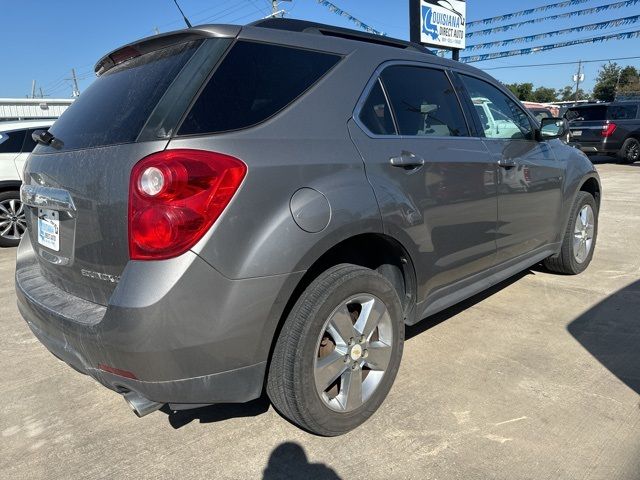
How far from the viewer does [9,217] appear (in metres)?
6.61

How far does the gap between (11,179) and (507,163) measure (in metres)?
6.32

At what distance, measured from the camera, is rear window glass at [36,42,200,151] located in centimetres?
202

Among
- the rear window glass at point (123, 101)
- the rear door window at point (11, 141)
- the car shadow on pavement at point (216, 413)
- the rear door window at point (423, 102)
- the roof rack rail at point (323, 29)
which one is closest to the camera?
the rear window glass at point (123, 101)

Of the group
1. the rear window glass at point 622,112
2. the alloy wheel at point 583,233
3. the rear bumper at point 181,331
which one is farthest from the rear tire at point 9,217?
the rear window glass at point 622,112

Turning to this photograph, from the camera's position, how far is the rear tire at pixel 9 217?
21.6 feet

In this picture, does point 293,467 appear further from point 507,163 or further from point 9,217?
point 9,217

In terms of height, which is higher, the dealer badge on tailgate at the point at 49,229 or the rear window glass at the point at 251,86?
the rear window glass at the point at 251,86

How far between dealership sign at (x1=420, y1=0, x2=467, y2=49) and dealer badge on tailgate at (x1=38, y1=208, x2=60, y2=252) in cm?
1168

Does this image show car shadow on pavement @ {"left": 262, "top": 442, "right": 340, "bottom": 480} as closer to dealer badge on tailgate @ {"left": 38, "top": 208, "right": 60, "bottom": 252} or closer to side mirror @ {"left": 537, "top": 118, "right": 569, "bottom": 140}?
dealer badge on tailgate @ {"left": 38, "top": 208, "right": 60, "bottom": 252}

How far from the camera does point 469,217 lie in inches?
115

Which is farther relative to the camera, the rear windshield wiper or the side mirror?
the side mirror

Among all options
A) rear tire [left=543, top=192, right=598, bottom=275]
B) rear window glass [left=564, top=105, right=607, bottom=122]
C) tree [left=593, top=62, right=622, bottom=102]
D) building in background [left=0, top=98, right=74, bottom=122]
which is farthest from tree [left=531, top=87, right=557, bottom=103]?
rear tire [left=543, top=192, right=598, bottom=275]

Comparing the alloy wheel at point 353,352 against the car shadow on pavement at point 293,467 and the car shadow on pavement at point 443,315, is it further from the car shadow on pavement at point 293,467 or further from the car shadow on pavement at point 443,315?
the car shadow on pavement at point 443,315

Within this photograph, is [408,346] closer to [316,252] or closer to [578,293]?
[316,252]
